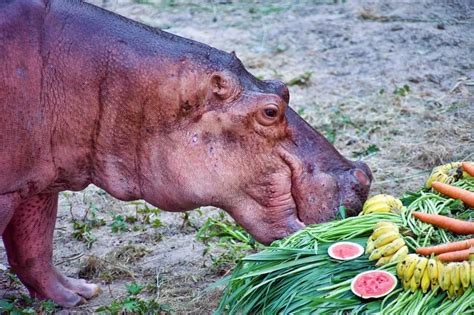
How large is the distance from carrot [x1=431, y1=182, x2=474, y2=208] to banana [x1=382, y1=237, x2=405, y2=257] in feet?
1.37

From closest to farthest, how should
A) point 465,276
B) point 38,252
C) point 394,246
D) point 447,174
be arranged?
point 465,276, point 394,246, point 447,174, point 38,252

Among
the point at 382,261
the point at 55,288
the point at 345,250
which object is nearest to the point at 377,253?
the point at 382,261

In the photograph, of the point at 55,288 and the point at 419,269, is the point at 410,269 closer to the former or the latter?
the point at 419,269

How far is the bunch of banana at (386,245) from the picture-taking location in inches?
117

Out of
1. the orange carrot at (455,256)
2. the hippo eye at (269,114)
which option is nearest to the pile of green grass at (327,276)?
the orange carrot at (455,256)

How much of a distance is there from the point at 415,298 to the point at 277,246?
598 millimetres

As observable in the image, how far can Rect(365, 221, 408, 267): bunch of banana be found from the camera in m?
2.98

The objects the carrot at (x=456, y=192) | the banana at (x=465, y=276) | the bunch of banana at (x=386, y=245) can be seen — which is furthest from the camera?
the carrot at (x=456, y=192)

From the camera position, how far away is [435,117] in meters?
6.48

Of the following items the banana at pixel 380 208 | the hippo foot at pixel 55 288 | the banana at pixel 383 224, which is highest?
the banana at pixel 383 224

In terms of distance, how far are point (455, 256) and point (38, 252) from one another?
2.11m

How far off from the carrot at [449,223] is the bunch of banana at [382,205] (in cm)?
19

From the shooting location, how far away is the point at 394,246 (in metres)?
2.99

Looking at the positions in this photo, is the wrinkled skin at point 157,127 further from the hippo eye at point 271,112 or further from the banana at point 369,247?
the banana at point 369,247
